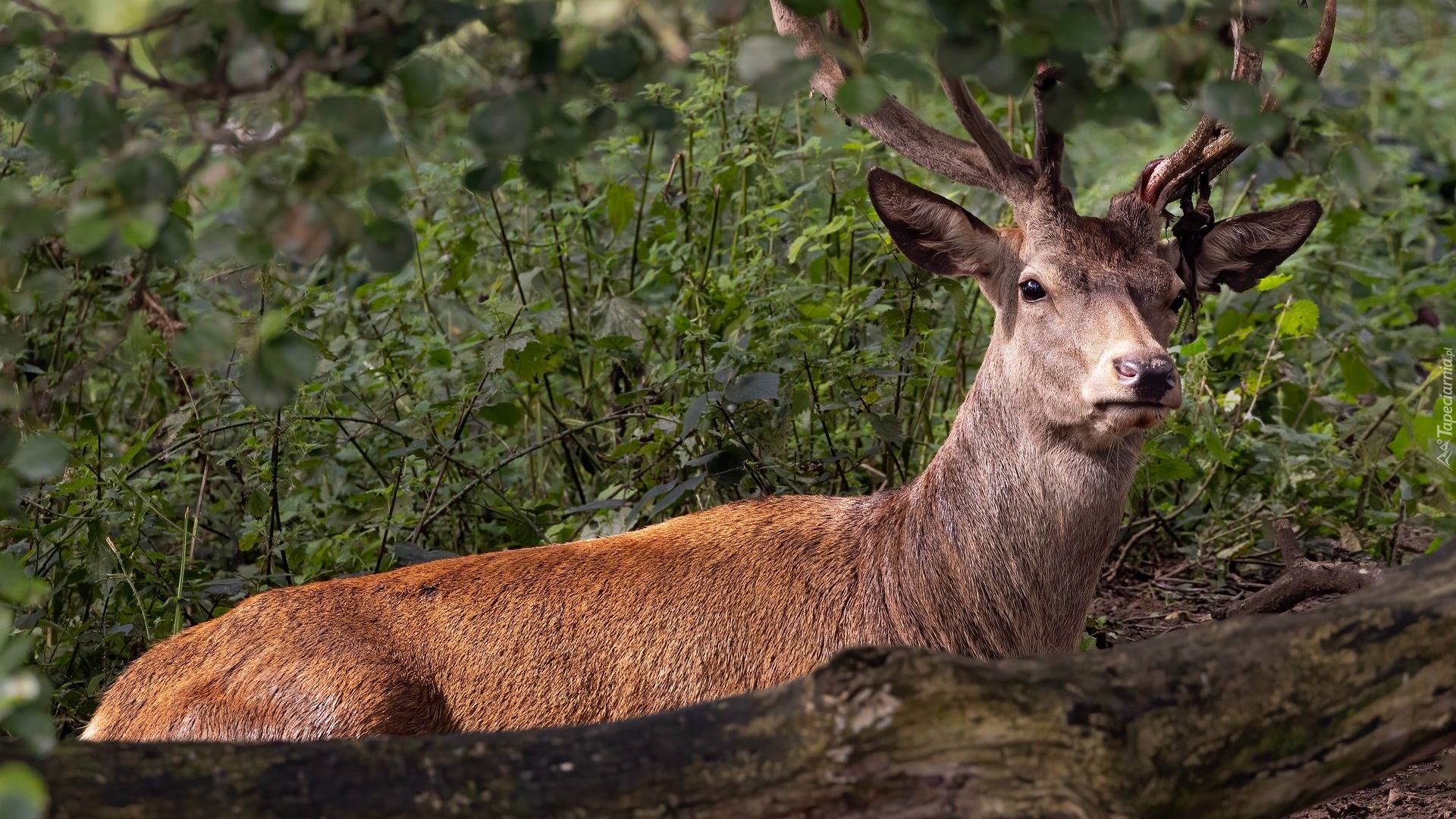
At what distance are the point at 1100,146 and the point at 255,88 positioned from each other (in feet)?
40.2

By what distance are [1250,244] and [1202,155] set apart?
0.40 metres

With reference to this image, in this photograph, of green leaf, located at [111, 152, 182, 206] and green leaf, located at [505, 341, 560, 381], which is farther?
green leaf, located at [505, 341, 560, 381]

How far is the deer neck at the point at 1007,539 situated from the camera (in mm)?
4426

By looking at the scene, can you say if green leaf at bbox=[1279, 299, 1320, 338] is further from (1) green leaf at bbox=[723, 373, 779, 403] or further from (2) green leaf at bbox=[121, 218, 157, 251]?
(2) green leaf at bbox=[121, 218, 157, 251]

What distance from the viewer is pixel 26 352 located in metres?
6.36

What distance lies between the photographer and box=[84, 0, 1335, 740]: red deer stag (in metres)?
4.40

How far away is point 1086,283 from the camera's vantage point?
4.48m

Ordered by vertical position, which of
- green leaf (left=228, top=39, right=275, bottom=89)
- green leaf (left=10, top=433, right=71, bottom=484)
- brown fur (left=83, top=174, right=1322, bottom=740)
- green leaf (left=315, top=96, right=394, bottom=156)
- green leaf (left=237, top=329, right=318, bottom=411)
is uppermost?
green leaf (left=228, top=39, right=275, bottom=89)

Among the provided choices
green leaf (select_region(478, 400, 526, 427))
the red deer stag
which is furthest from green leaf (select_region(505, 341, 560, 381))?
the red deer stag

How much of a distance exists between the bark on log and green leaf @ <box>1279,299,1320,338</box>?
383cm

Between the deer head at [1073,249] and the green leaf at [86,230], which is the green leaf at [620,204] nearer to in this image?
the deer head at [1073,249]

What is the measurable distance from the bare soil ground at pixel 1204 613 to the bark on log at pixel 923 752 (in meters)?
2.16

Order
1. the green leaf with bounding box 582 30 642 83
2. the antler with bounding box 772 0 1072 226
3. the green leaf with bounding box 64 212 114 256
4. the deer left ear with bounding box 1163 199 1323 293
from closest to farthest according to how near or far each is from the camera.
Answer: the green leaf with bounding box 64 212 114 256 < the green leaf with bounding box 582 30 642 83 < the antler with bounding box 772 0 1072 226 < the deer left ear with bounding box 1163 199 1323 293

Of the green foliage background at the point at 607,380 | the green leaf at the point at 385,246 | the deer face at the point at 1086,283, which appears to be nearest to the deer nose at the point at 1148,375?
the deer face at the point at 1086,283
